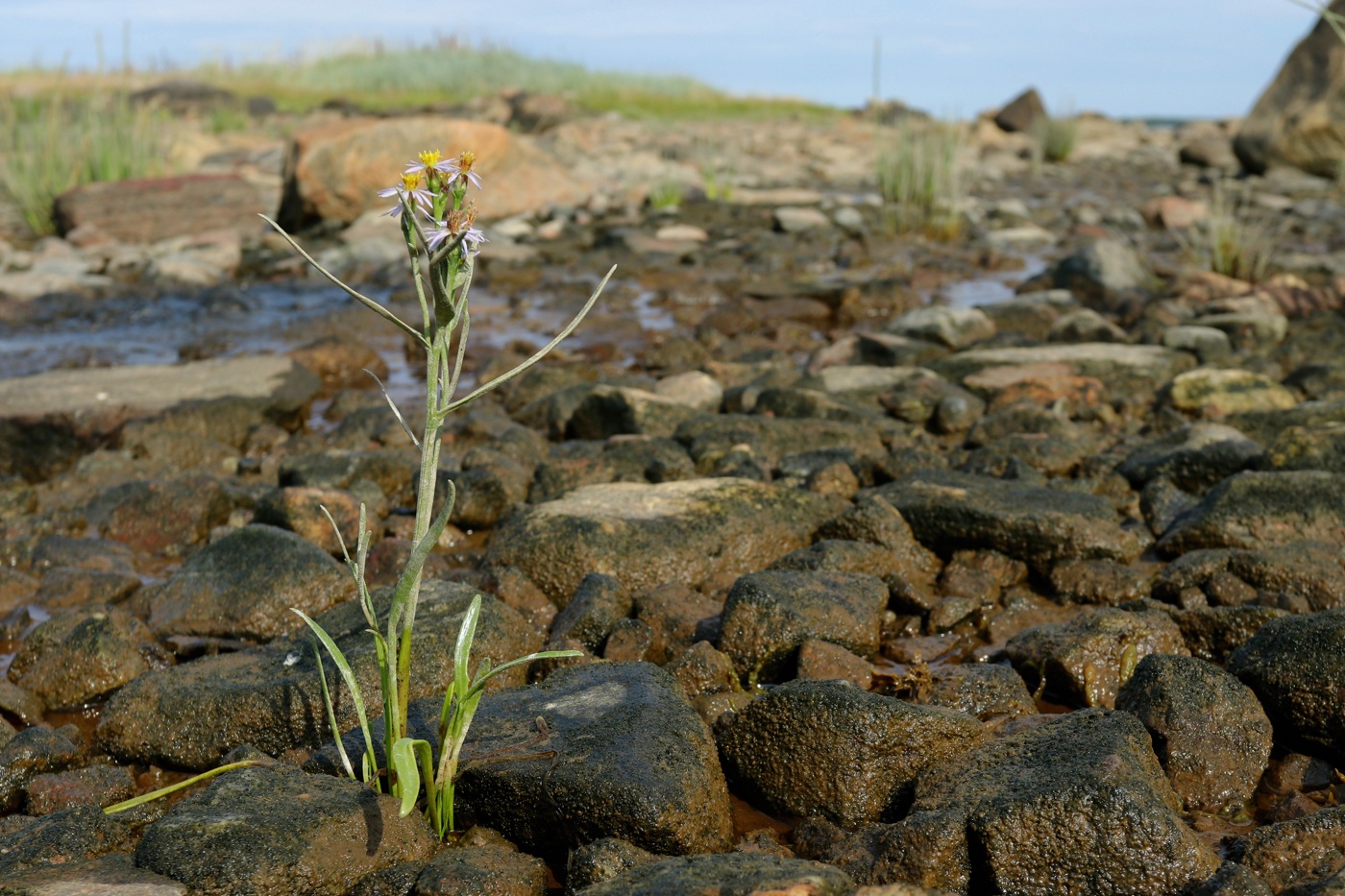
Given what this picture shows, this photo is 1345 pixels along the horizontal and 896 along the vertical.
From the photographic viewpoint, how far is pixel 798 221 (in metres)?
11.9

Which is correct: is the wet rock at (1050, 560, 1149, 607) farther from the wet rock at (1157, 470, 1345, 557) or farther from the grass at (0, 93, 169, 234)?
the grass at (0, 93, 169, 234)

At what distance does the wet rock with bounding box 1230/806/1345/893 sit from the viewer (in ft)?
6.89

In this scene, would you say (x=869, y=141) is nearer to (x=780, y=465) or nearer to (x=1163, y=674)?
(x=780, y=465)

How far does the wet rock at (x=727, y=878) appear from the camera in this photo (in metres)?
1.86

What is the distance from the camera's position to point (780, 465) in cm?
465

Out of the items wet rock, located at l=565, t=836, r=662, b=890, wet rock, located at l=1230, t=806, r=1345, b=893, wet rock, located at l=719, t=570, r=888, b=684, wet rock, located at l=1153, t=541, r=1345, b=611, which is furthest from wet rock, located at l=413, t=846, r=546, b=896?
wet rock, located at l=1153, t=541, r=1345, b=611

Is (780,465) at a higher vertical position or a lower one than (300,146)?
lower

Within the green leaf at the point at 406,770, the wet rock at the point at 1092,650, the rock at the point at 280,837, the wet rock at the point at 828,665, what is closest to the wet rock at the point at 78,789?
the rock at the point at 280,837

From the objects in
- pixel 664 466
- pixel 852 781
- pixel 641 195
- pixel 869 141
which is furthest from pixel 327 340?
pixel 869 141

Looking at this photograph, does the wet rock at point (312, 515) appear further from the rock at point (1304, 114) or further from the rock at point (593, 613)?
the rock at point (1304, 114)

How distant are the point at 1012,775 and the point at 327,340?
552 centimetres

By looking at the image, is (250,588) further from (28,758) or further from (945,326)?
(945,326)

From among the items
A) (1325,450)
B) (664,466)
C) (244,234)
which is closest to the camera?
(1325,450)

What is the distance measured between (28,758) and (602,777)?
144cm
